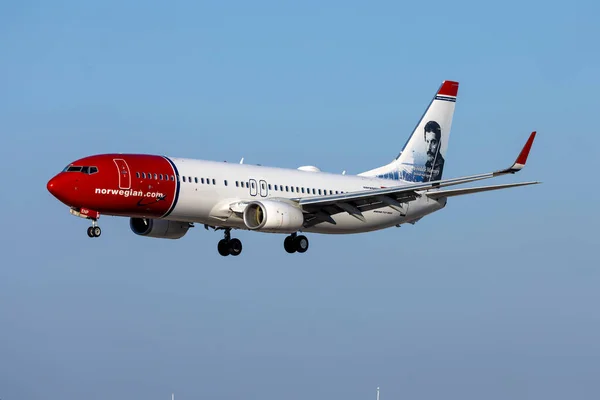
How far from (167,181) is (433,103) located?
2403 centimetres

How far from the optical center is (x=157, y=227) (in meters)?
72.1

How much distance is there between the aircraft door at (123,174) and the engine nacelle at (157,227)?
7.22 meters

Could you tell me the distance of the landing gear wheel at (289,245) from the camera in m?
73.1

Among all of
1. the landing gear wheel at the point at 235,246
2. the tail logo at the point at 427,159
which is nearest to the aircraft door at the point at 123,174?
the landing gear wheel at the point at 235,246

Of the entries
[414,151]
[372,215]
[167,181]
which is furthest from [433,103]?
[167,181]

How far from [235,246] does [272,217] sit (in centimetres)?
685

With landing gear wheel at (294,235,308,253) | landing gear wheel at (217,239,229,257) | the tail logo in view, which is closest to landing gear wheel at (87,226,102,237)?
landing gear wheel at (217,239,229,257)

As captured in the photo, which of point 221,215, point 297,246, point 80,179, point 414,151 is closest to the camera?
point 80,179

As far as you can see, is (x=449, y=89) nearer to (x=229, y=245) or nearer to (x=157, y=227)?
(x=229, y=245)

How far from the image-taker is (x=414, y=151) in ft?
270

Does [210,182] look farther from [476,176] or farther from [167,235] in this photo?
[476,176]

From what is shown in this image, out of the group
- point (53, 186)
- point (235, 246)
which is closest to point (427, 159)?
point (235, 246)

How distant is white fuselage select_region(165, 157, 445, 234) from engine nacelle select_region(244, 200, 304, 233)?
690 millimetres

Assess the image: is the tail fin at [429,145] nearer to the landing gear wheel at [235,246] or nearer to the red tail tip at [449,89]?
the red tail tip at [449,89]
